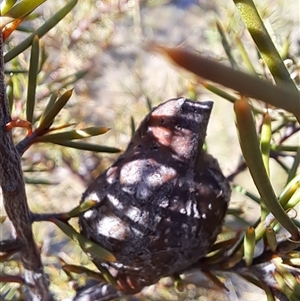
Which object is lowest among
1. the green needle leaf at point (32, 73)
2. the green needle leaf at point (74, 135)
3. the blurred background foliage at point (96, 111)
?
the blurred background foliage at point (96, 111)

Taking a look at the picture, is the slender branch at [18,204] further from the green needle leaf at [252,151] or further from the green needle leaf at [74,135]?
the green needle leaf at [252,151]

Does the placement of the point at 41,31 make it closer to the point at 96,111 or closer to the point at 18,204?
the point at 18,204

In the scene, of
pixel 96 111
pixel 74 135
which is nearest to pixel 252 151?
pixel 74 135

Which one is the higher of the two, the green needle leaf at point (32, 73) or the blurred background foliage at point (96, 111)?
the green needle leaf at point (32, 73)

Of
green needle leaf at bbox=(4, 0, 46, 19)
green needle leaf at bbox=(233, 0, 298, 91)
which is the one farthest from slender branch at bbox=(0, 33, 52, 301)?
green needle leaf at bbox=(233, 0, 298, 91)

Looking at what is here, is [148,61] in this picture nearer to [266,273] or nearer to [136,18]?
[136,18]

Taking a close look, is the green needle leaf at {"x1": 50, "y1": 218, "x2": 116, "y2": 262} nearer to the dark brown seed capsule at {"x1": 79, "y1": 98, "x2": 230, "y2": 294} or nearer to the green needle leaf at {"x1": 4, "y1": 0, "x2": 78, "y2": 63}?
the dark brown seed capsule at {"x1": 79, "y1": 98, "x2": 230, "y2": 294}

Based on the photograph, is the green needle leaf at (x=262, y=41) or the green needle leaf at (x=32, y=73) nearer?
the green needle leaf at (x=262, y=41)

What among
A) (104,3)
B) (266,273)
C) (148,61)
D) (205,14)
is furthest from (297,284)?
(148,61)

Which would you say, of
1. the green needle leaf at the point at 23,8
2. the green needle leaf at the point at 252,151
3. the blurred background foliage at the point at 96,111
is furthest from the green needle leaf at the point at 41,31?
the green needle leaf at the point at 252,151
